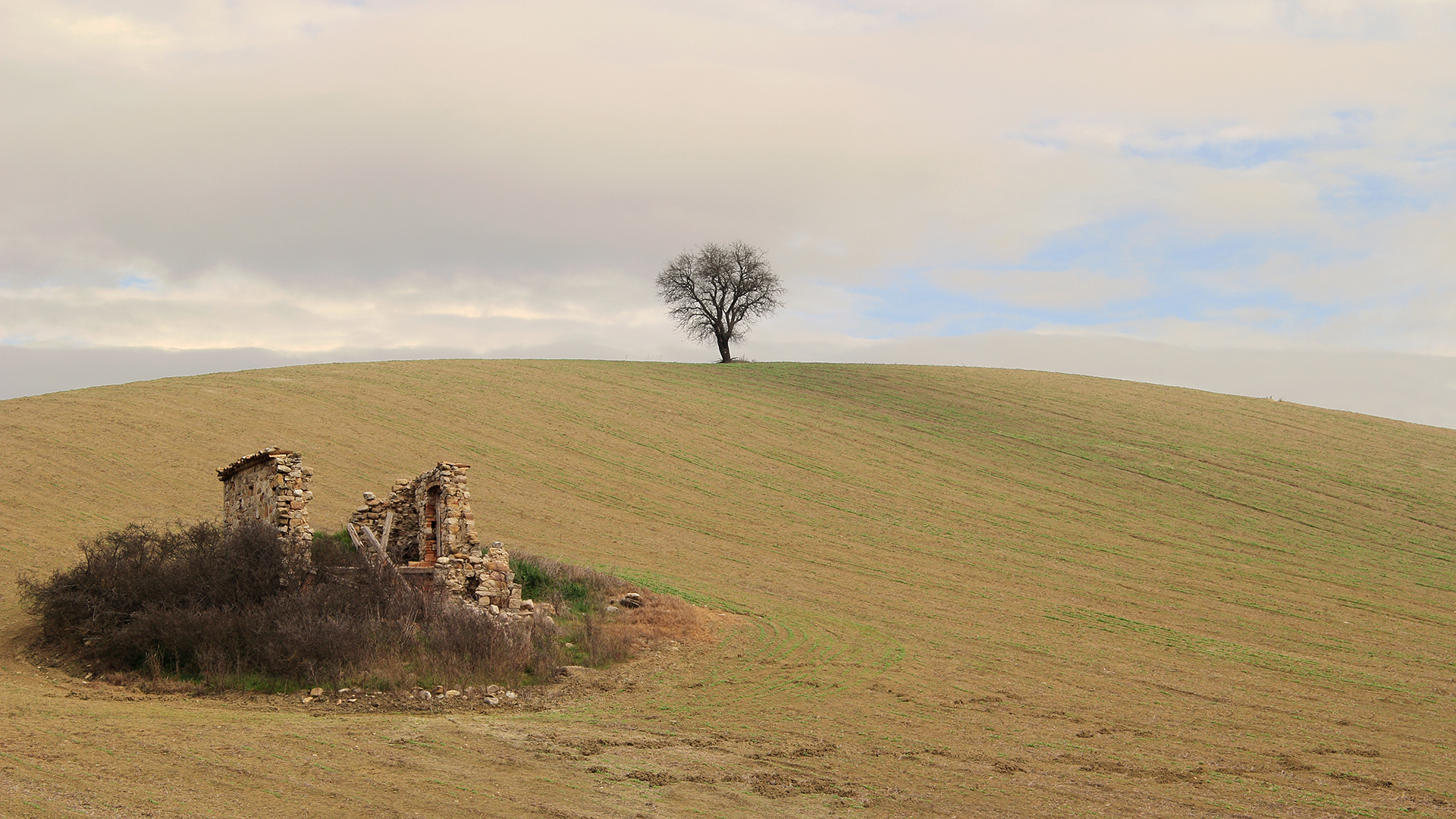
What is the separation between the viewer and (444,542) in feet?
64.2

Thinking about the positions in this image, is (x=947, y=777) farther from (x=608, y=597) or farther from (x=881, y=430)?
(x=881, y=430)

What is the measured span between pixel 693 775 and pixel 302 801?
4205 mm

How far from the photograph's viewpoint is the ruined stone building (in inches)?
720

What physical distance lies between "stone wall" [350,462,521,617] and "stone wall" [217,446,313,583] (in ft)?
6.24

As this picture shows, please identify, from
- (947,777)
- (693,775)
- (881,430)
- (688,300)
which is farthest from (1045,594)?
(688,300)

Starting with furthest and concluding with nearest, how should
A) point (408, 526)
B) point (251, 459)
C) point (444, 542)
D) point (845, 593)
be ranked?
point (845, 593)
point (408, 526)
point (444, 542)
point (251, 459)

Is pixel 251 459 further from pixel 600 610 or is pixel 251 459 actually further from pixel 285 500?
pixel 600 610

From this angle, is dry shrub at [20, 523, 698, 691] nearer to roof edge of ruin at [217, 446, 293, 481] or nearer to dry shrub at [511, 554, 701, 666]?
dry shrub at [511, 554, 701, 666]

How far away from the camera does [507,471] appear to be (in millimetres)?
32312

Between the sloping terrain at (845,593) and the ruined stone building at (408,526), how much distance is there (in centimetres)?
338

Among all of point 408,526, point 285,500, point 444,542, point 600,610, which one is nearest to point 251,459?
point 285,500

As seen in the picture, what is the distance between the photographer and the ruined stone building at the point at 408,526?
60.0 feet

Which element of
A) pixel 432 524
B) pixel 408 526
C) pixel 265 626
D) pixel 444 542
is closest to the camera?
pixel 265 626

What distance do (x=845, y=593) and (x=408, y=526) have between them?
10.4m
